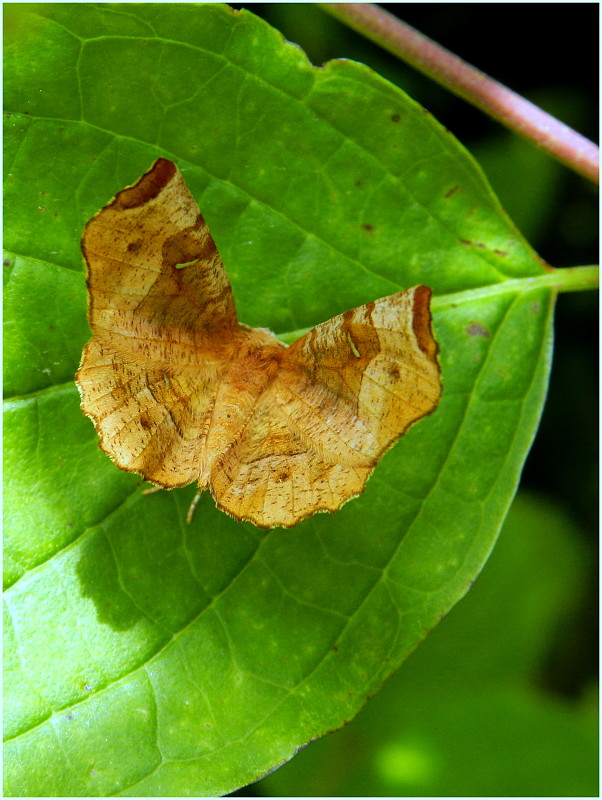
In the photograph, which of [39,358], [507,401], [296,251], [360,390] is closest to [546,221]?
[507,401]

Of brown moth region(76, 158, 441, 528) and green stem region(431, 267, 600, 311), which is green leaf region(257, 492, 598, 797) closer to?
green stem region(431, 267, 600, 311)

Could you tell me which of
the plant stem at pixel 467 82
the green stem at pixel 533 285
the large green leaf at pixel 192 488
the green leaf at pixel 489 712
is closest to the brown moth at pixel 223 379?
the large green leaf at pixel 192 488

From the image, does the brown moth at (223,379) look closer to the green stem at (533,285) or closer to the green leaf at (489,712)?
the green stem at (533,285)

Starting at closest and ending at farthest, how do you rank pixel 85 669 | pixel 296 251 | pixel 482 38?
1. pixel 85 669
2. pixel 296 251
3. pixel 482 38

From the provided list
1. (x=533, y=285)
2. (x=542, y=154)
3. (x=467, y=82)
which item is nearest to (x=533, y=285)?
(x=533, y=285)

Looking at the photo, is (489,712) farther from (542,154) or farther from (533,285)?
(542,154)

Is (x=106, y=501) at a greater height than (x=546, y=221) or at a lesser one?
lesser

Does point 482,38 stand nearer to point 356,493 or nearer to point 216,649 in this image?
point 356,493
